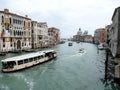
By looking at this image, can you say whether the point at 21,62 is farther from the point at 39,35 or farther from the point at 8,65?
the point at 39,35

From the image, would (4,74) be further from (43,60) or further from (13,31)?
(13,31)

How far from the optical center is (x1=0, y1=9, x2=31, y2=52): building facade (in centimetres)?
4016

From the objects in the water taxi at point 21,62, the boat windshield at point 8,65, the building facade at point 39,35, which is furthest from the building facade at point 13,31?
the boat windshield at point 8,65

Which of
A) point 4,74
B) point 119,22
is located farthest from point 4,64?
point 119,22

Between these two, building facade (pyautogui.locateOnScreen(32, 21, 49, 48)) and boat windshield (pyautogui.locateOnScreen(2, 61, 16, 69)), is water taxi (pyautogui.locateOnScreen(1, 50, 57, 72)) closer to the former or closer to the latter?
boat windshield (pyautogui.locateOnScreen(2, 61, 16, 69))

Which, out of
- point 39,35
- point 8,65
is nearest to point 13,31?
point 39,35

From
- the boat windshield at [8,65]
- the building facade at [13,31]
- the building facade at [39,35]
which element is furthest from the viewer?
the building facade at [39,35]

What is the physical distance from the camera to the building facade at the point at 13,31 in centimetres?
4016

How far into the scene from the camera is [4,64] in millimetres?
20859

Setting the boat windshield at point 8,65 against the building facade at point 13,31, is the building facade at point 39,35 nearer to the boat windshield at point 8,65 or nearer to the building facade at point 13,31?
the building facade at point 13,31

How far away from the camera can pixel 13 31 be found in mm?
43969

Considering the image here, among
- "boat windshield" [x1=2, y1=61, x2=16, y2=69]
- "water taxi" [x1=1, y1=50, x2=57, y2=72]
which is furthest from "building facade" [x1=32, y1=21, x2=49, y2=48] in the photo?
"boat windshield" [x1=2, y1=61, x2=16, y2=69]

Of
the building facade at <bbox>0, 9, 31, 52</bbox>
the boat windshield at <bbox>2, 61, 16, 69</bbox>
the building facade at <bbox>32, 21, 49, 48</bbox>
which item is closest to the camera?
the boat windshield at <bbox>2, 61, 16, 69</bbox>

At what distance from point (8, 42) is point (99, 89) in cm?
3149
